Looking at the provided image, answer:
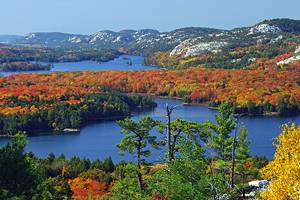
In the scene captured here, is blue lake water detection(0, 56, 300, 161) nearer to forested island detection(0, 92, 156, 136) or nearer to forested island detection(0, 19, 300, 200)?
forested island detection(0, 19, 300, 200)

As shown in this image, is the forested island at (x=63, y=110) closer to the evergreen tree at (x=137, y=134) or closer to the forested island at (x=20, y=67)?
the evergreen tree at (x=137, y=134)

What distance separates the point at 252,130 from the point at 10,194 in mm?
61921

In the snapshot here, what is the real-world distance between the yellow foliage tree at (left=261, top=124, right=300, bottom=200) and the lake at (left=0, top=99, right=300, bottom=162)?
119ft

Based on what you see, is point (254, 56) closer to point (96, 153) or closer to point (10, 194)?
point (96, 153)

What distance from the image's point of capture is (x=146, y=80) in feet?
432

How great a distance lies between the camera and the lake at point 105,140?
61.7m

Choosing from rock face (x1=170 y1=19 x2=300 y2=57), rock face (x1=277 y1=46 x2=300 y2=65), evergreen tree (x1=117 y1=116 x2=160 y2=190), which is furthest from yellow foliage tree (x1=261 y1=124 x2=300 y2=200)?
rock face (x1=170 y1=19 x2=300 y2=57)

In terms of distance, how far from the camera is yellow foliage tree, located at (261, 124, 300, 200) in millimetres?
13992

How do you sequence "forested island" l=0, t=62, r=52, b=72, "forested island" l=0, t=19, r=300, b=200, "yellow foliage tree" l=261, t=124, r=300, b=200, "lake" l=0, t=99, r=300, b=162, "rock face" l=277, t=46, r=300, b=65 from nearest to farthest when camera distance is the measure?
"yellow foliage tree" l=261, t=124, r=300, b=200, "forested island" l=0, t=19, r=300, b=200, "lake" l=0, t=99, r=300, b=162, "rock face" l=277, t=46, r=300, b=65, "forested island" l=0, t=62, r=52, b=72

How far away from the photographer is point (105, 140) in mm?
70750

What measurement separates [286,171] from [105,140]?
5756cm

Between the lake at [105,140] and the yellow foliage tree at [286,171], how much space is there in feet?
119

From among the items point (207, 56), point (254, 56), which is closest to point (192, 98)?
point (254, 56)

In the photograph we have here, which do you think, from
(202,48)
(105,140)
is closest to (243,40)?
(202,48)
